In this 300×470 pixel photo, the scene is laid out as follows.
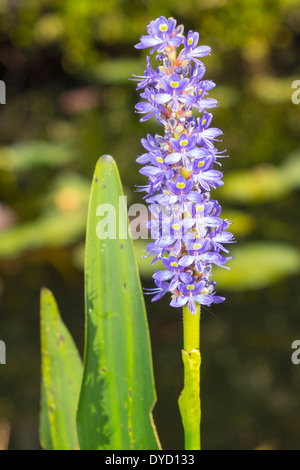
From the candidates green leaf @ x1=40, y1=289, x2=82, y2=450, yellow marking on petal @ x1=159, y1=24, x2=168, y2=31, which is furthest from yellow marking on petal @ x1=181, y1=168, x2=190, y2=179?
green leaf @ x1=40, y1=289, x2=82, y2=450

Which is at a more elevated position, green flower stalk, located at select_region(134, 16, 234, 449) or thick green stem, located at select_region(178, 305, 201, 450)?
green flower stalk, located at select_region(134, 16, 234, 449)

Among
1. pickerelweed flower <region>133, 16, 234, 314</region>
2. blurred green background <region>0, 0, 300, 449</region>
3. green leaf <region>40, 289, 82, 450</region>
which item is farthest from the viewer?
blurred green background <region>0, 0, 300, 449</region>

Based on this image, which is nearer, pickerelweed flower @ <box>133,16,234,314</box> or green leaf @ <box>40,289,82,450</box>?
pickerelweed flower @ <box>133,16,234,314</box>

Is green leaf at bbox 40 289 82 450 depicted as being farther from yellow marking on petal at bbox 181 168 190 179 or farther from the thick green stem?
yellow marking on petal at bbox 181 168 190 179

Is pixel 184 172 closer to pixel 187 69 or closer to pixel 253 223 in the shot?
pixel 187 69

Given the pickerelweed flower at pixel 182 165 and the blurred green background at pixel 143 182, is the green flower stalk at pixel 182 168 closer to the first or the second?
the pickerelweed flower at pixel 182 165

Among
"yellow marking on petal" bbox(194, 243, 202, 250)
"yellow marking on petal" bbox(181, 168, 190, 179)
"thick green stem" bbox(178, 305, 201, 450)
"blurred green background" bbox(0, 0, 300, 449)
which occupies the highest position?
"blurred green background" bbox(0, 0, 300, 449)

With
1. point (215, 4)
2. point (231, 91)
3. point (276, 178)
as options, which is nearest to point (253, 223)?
point (276, 178)

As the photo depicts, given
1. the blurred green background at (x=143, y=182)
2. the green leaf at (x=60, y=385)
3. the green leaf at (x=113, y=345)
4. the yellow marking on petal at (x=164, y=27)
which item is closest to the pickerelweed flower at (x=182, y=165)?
the yellow marking on petal at (x=164, y=27)
